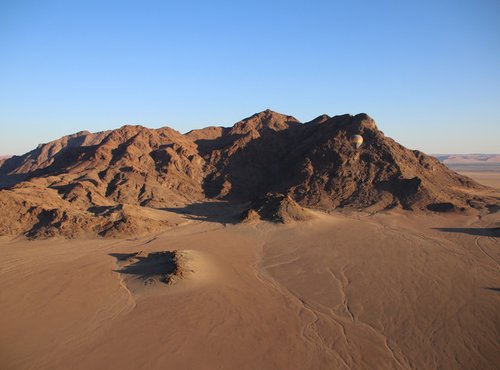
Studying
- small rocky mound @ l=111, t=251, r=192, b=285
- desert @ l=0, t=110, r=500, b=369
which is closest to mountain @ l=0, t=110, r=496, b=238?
desert @ l=0, t=110, r=500, b=369

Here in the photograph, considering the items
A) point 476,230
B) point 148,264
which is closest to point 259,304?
point 148,264

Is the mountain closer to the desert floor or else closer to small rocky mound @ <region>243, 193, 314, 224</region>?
small rocky mound @ <region>243, 193, 314, 224</region>

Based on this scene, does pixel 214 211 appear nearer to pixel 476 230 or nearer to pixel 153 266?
pixel 153 266

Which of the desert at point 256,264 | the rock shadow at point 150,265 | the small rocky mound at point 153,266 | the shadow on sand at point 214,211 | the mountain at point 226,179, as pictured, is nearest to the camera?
the desert at point 256,264

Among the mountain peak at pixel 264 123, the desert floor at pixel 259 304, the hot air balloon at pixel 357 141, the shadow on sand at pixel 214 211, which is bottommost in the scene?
the desert floor at pixel 259 304

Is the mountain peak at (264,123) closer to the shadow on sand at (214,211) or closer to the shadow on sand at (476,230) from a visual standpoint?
the shadow on sand at (214,211)

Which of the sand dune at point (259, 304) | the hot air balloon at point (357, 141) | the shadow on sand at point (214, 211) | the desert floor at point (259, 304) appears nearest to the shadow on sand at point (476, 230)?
the desert floor at point (259, 304)

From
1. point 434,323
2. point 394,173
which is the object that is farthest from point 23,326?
point 394,173
